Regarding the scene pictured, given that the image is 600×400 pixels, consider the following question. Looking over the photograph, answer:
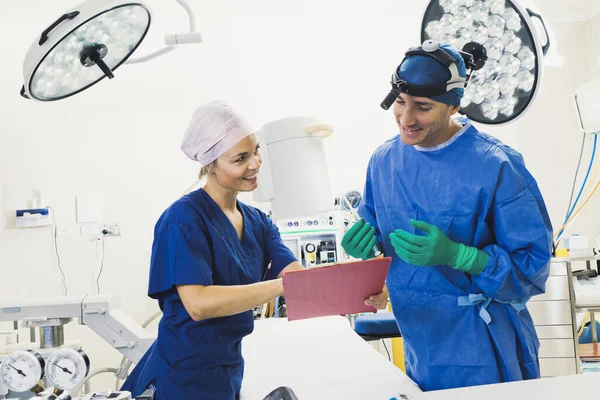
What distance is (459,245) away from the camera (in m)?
1.34

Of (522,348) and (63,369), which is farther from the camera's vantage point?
(63,369)

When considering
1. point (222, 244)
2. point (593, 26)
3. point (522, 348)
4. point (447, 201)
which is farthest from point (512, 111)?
point (593, 26)

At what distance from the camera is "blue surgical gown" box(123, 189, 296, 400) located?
122 cm

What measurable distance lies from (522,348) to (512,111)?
2.27 feet

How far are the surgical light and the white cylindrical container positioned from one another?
41 cm

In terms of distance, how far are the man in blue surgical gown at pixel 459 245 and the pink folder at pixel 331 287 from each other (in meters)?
0.11

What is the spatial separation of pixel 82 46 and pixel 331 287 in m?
0.84

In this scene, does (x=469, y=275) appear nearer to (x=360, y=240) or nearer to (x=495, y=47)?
(x=360, y=240)

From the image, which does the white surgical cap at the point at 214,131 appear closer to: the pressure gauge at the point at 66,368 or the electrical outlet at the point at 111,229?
the pressure gauge at the point at 66,368

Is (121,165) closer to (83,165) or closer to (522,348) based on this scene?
(83,165)

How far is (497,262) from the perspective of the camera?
4.40ft

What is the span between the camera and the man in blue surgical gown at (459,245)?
1.34 m

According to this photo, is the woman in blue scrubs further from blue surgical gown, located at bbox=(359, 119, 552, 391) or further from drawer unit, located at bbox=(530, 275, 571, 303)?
drawer unit, located at bbox=(530, 275, 571, 303)

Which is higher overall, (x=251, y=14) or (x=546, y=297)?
(x=251, y=14)
